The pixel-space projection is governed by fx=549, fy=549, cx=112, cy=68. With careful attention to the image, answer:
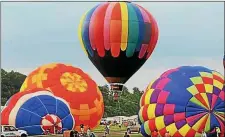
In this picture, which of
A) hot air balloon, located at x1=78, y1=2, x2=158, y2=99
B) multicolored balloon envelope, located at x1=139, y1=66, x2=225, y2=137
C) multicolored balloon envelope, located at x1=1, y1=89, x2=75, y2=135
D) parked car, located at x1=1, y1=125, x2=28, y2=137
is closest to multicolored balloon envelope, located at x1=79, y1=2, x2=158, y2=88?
hot air balloon, located at x1=78, y1=2, x2=158, y2=99

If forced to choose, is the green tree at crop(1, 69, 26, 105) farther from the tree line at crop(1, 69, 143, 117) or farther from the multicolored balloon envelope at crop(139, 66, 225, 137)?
the multicolored balloon envelope at crop(139, 66, 225, 137)

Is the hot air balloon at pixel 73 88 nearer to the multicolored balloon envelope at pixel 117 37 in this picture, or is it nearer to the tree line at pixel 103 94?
the multicolored balloon envelope at pixel 117 37

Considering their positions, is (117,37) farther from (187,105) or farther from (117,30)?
(187,105)

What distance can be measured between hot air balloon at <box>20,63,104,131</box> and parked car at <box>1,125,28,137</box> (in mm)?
3542

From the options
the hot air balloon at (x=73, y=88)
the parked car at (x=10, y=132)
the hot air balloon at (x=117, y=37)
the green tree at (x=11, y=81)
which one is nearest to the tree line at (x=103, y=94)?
the green tree at (x=11, y=81)

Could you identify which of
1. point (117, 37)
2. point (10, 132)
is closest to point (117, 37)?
point (117, 37)

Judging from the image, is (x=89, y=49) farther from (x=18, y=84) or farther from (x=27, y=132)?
(x=18, y=84)

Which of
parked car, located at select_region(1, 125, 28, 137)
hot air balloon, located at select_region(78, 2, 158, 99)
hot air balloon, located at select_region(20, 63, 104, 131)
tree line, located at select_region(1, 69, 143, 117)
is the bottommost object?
parked car, located at select_region(1, 125, 28, 137)

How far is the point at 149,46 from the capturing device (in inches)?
840

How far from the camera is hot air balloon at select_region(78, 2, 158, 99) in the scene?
20.8 m

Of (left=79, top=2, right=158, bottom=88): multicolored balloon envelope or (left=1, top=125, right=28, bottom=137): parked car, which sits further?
(left=79, top=2, right=158, bottom=88): multicolored balloon envelope

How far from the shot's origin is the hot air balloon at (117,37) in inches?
817

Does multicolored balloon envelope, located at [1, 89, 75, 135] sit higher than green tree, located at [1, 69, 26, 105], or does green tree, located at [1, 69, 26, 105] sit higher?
green tree, located at [1, 69, 26, 105]

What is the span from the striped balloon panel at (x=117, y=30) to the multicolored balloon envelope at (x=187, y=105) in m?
2.65
